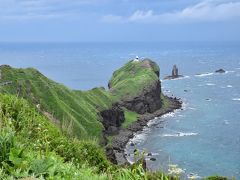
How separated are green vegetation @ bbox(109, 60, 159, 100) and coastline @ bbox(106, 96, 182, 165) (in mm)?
10392

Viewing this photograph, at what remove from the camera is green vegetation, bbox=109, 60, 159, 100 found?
144m

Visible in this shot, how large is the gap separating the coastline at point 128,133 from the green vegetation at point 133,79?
1039 cm

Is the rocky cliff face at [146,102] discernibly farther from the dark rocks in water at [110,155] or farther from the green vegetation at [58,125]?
the dark rocks in water at [110,155]

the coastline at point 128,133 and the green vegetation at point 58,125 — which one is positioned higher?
the green vegetation at point 58,125

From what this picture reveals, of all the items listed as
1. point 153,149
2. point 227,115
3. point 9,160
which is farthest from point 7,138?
point 227,115

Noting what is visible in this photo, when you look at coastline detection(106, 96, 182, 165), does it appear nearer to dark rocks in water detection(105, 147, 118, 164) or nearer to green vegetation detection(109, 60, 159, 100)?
dark rocks in water detection(105, 147, 118, 164)

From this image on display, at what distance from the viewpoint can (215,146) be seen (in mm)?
97062

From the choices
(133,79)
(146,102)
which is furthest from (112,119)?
(133,79)

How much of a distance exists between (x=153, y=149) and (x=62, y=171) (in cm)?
8518

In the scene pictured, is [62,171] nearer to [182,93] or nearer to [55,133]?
[55,133]

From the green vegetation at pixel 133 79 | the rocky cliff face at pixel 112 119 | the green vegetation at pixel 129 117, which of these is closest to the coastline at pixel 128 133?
the green vegetation at pixel 129 117

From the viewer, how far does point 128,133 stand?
4341 inches

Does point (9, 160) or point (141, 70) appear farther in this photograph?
point (141, 70)

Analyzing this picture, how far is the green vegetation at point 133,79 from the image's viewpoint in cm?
14350
